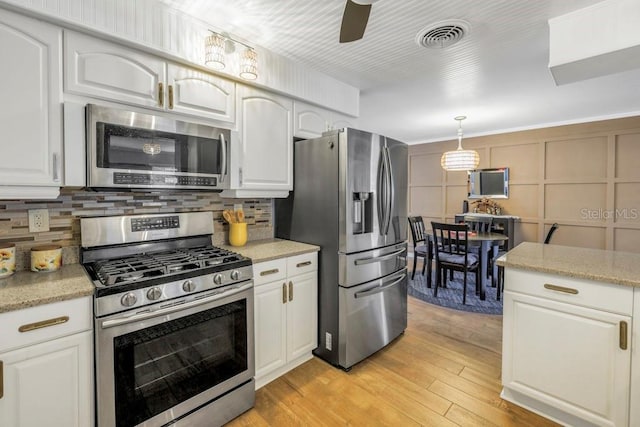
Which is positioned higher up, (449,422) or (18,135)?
(18,135)

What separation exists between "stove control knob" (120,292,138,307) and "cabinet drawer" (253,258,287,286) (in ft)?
2.38

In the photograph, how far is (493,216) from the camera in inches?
205

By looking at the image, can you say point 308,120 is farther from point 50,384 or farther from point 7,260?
point 50,384

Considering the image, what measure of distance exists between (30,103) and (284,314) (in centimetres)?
181

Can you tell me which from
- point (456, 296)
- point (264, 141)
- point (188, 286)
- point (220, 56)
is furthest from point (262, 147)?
point (456, 296)

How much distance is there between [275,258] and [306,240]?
47 centimetres

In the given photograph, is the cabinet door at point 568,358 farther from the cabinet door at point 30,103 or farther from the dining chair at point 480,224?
the dining chair at point 480,224

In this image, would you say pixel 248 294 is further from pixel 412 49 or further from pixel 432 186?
pixel 432 186

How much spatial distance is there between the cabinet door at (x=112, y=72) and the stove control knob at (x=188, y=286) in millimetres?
1059

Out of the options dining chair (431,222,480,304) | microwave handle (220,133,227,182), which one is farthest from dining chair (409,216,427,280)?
microwave handle (220,133,227,182)

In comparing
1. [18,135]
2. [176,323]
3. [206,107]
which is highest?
[206,107]

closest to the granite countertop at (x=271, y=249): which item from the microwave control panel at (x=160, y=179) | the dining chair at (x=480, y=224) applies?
the microwave control panel at (x=160, y=179)

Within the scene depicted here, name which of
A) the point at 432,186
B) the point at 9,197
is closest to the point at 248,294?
the point at 9,197

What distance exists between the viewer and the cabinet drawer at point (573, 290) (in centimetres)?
152
